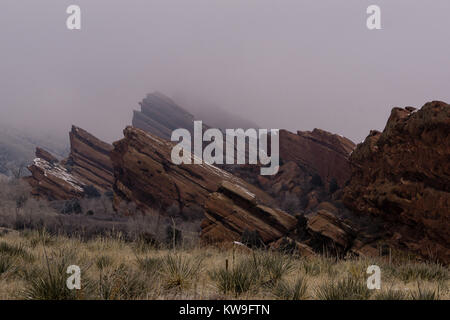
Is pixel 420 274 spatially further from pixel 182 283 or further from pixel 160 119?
pixel 160 119

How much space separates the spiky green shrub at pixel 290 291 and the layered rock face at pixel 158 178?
46.3 meters

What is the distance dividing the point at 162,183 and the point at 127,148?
10858 mm

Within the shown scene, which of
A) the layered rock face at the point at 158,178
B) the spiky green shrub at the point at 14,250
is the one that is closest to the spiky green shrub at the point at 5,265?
the spiky green shrub at the point at 14,250

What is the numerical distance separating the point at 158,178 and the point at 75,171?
125ft

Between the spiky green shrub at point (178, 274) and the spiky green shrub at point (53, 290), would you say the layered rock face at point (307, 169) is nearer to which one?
the spiky green shrub at point (178, 274)

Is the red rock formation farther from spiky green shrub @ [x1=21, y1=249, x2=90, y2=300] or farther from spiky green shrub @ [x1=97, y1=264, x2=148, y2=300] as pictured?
spiky green shrub @ [x1=21, y1=249, x2=90, y2=300]

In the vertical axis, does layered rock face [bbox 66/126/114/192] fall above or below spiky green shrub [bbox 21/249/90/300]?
above

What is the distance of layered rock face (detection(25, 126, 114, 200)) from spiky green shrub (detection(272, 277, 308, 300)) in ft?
233

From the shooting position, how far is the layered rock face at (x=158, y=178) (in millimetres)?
51406

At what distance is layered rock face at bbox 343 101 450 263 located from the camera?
817 inches

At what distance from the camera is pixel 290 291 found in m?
4.34

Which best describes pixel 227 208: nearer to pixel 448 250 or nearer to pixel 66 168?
pixel 448 250

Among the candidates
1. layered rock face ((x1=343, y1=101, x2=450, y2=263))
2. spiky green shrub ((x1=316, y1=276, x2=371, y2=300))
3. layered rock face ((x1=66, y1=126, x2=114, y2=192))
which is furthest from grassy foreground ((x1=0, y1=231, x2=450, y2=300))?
layered rock face ((x1=66, y1=126, x2=114, y2=192))
